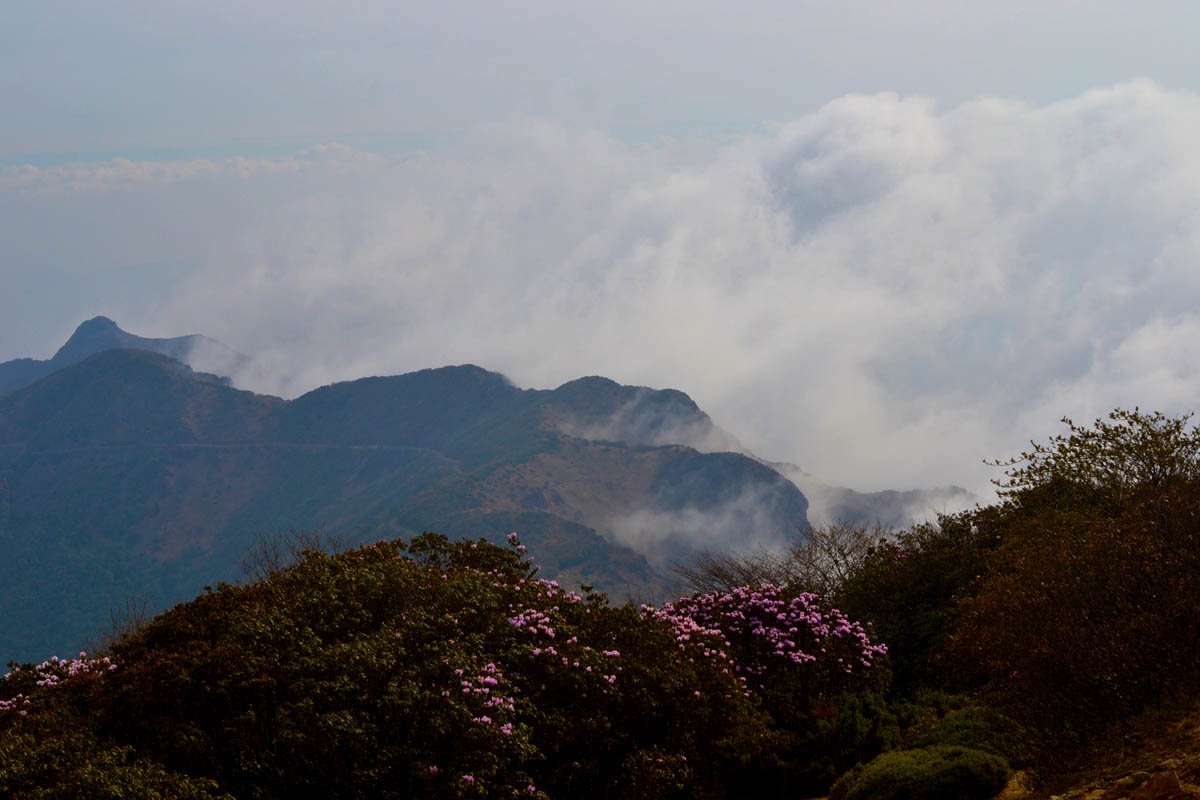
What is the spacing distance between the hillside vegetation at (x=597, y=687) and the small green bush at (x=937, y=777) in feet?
0.14

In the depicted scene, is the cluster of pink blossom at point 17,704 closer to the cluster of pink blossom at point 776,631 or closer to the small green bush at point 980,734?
the cluster of pink blossom at point 776,631

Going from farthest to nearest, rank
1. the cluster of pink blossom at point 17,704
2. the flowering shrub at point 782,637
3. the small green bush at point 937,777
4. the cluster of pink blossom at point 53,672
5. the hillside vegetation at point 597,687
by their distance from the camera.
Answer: the flowering shrub at point 782,637
the cluster of pink blossom at point 53,672
the cluster of pink blossom at point 17,704
the small green bush at point 937,777
the hillside vegetation at point 597,687

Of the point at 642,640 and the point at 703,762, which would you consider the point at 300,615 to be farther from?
the point at 703,762

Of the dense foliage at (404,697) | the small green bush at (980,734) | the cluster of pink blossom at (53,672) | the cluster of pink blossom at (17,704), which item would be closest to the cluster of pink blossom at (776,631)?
the dense foliage at (404,697)

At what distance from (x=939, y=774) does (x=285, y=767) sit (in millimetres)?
8853

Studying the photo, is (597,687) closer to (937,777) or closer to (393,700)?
(393,700)

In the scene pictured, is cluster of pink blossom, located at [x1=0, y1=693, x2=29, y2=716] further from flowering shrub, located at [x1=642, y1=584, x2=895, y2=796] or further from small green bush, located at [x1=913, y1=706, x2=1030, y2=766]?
small green bush, located at [x1=913, y1=706, x2=1030, y2=766]

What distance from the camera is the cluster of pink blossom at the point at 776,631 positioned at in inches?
822

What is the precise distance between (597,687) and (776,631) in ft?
19.5

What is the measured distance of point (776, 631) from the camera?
827 inches

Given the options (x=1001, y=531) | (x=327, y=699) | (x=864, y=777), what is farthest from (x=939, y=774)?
(x=1001, y=531)

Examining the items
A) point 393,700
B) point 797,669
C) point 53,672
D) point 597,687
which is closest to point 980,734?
point 797,669

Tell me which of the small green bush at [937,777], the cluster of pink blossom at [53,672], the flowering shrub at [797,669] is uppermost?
the cluster of pink blossom at [53,672]

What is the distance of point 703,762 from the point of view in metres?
17.7
